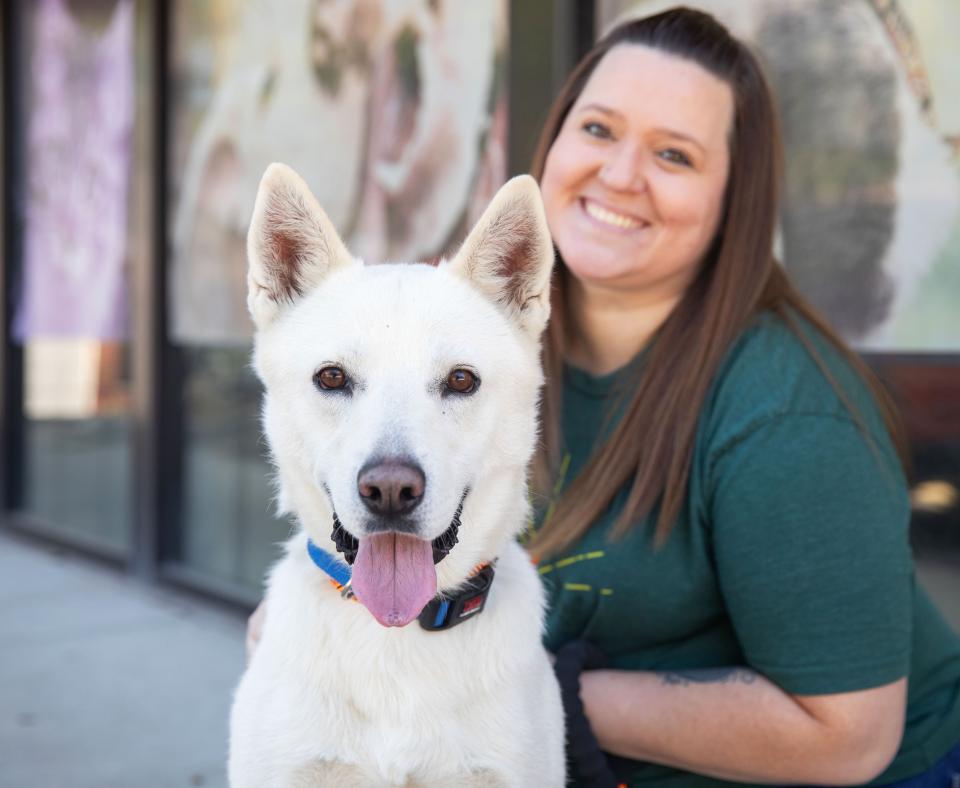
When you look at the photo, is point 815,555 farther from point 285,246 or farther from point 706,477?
point 285,246

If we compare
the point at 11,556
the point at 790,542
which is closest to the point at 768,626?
the point at 790,542

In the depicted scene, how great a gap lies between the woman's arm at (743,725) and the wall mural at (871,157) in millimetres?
1520

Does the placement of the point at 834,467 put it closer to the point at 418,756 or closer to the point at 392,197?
the point at 418,756

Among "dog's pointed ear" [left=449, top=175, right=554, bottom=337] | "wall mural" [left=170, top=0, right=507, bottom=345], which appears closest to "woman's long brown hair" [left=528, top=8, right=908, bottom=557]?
"dog's pointed ear" [left=449, top=175, right=554, bottom=337]

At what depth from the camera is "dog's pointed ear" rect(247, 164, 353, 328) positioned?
1.81m

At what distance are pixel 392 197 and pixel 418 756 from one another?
3.01 meters

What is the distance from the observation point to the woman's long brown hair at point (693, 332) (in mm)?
1992

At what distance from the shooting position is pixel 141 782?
11.3 feet

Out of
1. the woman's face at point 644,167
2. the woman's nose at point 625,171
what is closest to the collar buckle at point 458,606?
the woman's face at point 644,167

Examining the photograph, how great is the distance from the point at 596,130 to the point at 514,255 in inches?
20.2

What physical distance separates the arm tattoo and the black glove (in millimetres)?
170

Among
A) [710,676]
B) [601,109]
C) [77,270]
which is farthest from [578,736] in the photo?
[77,270]

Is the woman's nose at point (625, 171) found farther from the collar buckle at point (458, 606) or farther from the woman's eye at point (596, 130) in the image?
the collar buckle at point (458, 606)

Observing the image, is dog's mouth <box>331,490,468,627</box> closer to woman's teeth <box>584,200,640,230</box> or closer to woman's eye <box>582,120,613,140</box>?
woman's teeth <box>584,200,640,230</box>
